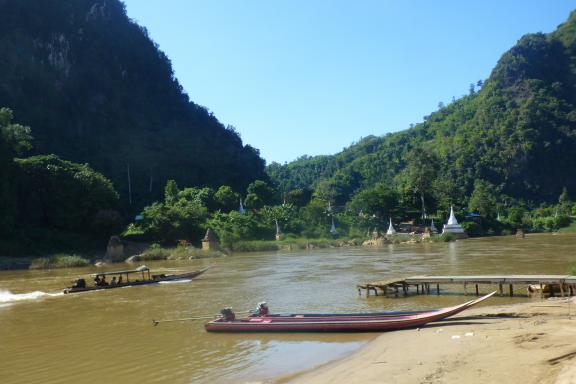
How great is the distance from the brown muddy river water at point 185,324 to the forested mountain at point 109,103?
2285 inches

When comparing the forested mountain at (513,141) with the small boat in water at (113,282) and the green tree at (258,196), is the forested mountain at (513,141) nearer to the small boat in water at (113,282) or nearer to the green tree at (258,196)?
the green tree at (258,196)

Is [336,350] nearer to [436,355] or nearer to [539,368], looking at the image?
[436,355]

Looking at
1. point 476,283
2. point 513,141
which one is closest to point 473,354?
point 476,283

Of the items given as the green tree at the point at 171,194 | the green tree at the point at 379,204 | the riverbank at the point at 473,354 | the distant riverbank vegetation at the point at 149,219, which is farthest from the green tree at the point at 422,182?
the riverbank at the point at 473,354

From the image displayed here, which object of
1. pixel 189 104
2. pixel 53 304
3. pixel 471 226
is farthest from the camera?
pixel 189 104

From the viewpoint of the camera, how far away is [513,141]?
13988cm

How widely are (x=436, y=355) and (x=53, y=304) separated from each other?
2153 cm

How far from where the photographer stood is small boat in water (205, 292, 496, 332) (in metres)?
15.4

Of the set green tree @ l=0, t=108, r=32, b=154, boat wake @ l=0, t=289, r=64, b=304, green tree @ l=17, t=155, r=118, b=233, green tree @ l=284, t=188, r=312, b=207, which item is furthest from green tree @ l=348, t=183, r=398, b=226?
boat wake @ l=0, t=289, r=64, b=304

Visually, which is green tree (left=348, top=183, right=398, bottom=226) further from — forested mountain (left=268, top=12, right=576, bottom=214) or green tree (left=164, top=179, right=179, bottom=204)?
green tree (left=164, top=179, right=179, bottom=204)

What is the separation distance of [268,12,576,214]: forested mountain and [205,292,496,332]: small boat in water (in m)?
96.5

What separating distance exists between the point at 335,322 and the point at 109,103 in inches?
4304

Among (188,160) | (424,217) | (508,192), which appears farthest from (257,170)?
(508,192)

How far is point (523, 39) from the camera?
559ft
